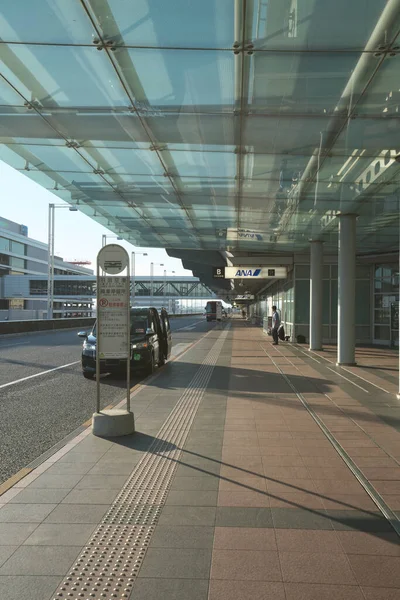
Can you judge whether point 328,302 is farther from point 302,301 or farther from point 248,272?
point 248,272

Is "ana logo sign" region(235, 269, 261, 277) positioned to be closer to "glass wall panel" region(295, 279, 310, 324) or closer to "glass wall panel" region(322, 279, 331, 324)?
"glass wall panel" region(295, 279, 310, 324)

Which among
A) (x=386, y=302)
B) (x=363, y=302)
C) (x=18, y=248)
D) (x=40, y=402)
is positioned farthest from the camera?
(x=18, y=248)

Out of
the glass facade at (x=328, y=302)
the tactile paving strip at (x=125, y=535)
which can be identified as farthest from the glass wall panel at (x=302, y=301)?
the tactile paving strip at (x=125, y=535)

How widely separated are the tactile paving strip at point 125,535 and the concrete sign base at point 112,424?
1.79 feet

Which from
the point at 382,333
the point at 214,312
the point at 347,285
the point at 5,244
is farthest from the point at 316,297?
the point at 5,244

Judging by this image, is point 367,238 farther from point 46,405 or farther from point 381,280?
point 46,405

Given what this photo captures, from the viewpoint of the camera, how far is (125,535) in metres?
3.80

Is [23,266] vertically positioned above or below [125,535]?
above

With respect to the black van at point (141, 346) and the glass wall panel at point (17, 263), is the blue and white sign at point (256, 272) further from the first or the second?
the glass wall panel at point (17, 263)

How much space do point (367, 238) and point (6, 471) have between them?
1645 cm

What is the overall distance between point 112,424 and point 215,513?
2.84m

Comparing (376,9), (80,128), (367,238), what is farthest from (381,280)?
(376,9)

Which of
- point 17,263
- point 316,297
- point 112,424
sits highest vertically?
point 17,263

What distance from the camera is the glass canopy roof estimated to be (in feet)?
18.6
